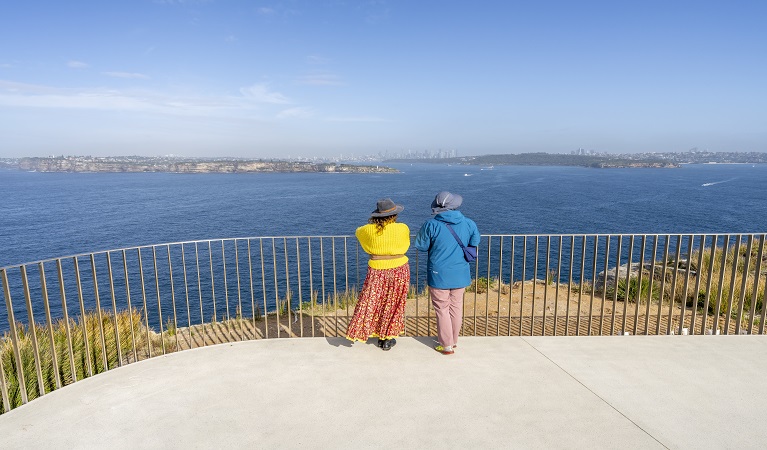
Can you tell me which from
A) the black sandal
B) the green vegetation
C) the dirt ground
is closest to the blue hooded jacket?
the black sandal

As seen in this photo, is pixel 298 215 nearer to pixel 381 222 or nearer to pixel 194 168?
pixel 381 222

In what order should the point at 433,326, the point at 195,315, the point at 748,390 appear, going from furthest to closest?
the point at 195,315
the point at 433,326
the point at 748,390

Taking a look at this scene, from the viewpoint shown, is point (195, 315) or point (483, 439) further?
point (195, 315)

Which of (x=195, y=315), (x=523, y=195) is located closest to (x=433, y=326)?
(x=195, y=315)

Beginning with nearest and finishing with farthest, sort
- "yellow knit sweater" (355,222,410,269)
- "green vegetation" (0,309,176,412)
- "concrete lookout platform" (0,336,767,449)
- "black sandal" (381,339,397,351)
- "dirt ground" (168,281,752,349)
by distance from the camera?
1. "concrete lookout platform" (0,336,767,449)
2. "green vegetation" (0,309,176,412)
3. "yellow knit sweater" (355,222,410,269)
4. "black sandal" (381,339,397,351)
5. "dirt ground" (168,281,752,349)

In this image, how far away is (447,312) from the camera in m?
4.11

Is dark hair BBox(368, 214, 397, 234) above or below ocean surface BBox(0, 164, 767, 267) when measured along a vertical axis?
above

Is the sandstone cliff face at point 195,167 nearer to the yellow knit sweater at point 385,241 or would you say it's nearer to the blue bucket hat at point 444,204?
the yellow knit sweater at point 385,241

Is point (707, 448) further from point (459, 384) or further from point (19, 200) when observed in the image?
point (19, 200)

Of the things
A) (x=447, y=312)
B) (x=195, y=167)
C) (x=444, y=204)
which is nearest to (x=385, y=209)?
(x=444, y=204)

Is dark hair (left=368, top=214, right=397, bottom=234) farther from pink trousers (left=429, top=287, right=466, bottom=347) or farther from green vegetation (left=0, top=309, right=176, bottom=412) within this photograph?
green vegetation (left=0, top=309, right=176, bottom=412)

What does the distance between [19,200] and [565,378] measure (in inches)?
3043

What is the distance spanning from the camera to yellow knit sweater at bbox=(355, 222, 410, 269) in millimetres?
3965

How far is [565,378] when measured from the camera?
3.65 m
